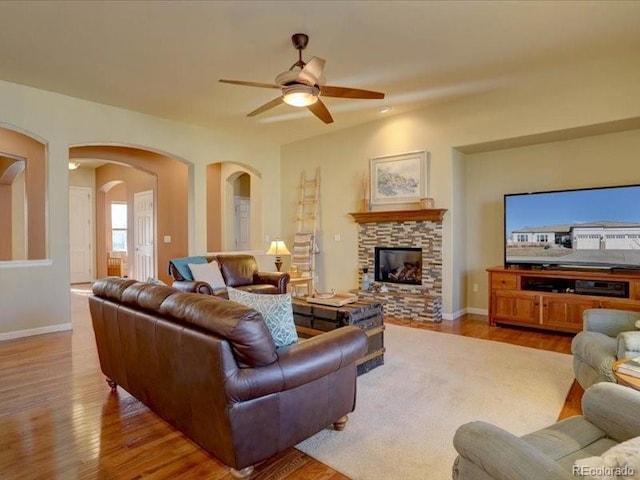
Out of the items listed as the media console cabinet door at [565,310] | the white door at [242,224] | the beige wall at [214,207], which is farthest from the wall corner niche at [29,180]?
the media console cabinet door at [565,310]

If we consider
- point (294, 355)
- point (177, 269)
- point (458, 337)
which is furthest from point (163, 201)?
point (294, 355)

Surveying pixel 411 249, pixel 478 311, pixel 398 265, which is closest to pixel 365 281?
pixel 398 265

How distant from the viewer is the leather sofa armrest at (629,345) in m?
2.26

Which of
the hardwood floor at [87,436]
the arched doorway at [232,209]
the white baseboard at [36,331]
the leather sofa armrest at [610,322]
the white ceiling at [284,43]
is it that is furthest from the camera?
the arched doorway at [232,209]

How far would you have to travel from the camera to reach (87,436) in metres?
2.31

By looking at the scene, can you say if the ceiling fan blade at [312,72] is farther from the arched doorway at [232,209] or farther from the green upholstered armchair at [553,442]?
the arched doorway at [232,209]

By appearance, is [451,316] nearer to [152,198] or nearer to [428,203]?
[428,203]

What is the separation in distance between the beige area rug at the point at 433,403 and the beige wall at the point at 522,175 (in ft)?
6.04

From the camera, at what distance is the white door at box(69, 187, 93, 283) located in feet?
31.3

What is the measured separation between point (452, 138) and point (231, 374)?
4705mm

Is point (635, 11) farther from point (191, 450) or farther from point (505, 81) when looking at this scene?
point (191, 450)

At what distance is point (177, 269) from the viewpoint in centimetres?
516

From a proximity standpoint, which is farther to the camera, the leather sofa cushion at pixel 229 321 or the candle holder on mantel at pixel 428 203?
the candle holder on mantel at pixel 428 203

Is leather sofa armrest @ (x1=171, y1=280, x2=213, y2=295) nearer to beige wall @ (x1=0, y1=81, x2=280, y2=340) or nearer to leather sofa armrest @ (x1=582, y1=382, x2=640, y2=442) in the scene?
beige wall @ (x1=0, y1=81, x2=280, y2=340)
